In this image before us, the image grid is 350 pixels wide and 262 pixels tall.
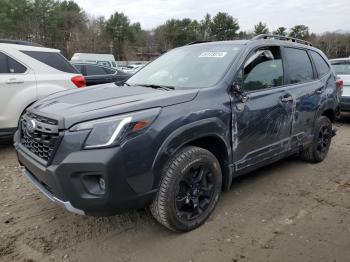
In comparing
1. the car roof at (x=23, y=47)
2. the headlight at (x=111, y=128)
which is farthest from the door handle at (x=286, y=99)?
the car roof at (x=23, y=47)

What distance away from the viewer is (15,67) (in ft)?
18.8

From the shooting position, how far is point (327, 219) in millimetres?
3584

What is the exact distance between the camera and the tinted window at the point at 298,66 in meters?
4.42

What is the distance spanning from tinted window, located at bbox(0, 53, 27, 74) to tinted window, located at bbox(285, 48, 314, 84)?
4.18 meters

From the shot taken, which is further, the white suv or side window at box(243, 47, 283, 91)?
the white suv

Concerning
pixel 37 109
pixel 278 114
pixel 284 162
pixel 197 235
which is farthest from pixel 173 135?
pixel 284 162

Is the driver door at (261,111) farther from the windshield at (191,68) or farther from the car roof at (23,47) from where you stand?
the car roof at (23,47)

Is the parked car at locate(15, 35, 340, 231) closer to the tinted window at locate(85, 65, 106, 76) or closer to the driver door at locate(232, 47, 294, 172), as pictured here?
the driver door at locate(232, 47, 294, 172)

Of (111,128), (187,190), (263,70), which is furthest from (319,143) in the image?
(111,128)

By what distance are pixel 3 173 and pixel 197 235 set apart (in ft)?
10.1

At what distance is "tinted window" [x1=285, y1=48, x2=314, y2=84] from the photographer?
442cm

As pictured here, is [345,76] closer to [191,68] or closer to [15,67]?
[191,68]

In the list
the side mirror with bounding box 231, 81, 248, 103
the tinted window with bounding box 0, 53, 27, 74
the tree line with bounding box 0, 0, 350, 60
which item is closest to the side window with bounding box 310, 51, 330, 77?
the side mirror with bounding box 231, 81, 248, 103

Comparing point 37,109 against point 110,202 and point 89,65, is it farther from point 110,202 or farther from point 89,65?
point 89,65
